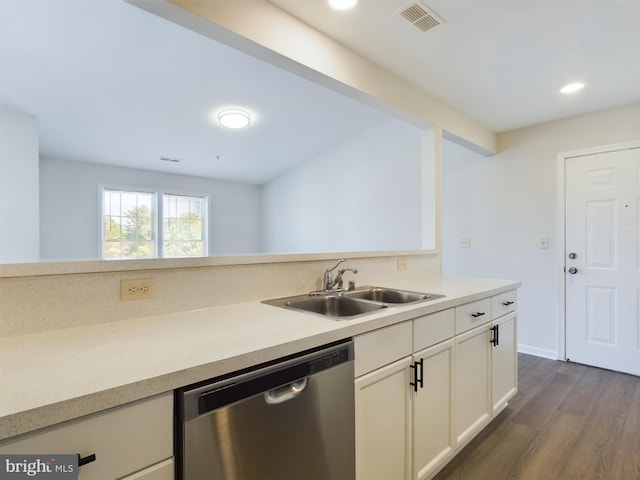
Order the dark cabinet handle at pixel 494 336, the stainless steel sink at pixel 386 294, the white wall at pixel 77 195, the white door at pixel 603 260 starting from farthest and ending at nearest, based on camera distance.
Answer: the white wall at pixel 77 195
the white door at pixel 603 260
the dark cabinet handle at pixel 494 336
the stainless steel sink at pixel 386 294

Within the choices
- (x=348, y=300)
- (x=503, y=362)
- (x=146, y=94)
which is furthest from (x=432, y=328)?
(x=146, y=94)

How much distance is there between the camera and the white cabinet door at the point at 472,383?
1761 millimetres

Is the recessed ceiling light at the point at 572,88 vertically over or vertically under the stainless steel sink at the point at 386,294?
over

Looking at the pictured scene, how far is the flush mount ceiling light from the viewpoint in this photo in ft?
12.3

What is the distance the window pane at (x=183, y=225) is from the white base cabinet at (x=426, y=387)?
500cm

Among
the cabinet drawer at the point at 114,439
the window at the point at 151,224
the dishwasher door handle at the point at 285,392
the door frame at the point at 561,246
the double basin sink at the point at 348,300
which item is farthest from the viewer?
the window at the point at 151,224

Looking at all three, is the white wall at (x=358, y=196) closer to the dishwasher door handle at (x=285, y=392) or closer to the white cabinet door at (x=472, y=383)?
the white cabinet door at (x=472, y=383)

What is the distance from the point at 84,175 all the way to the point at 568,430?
602 centimetres

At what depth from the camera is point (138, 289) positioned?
129cm

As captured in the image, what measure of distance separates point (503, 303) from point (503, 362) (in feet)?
1.27

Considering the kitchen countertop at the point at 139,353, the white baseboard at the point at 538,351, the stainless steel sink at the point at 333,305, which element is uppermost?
the kitchen countertop at the point at 139,353

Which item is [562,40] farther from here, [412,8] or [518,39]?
[412,8]

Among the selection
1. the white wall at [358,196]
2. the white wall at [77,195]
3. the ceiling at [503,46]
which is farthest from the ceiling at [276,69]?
the white wall at [358,196]

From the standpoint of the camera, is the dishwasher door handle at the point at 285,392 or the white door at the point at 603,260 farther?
the white door at the point at 603,260
